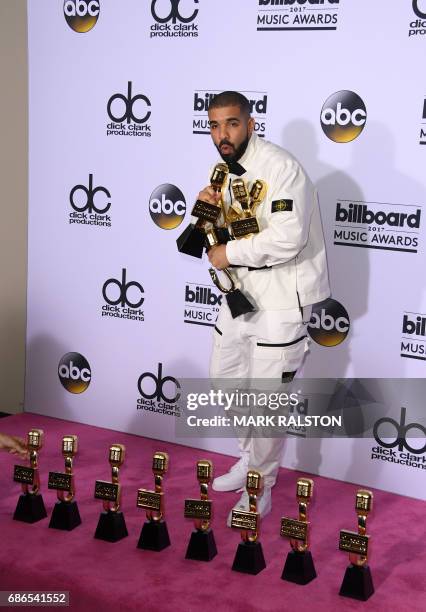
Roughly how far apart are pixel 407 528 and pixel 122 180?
7.52 ft

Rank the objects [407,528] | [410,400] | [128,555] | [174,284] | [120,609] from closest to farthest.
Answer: [120,609], [128,555], [407,528], [410,400], [174,284]

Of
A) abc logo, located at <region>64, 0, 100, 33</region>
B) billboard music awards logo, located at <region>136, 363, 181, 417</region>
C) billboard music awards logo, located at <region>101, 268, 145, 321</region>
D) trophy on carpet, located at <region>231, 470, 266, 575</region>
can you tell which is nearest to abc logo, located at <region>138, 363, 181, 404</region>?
billboard music awards logo, located at <region>136, 363, 181, 417</region>

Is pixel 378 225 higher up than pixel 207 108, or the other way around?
pixel 207 108

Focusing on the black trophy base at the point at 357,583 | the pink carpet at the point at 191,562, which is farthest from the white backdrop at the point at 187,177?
the black trophy base at the point at 357,583

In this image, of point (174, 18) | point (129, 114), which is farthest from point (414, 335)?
point (174, 18)

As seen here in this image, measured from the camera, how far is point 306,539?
3217mm

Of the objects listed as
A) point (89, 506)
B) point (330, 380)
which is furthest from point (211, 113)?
point (89, 506)

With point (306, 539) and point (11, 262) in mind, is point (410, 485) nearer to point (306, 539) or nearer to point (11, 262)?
point (306, 539)

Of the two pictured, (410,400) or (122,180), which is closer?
(410,400)

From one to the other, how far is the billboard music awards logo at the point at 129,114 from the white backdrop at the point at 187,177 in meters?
0.01

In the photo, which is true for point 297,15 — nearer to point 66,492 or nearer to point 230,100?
point 230,100

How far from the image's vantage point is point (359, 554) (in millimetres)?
3139

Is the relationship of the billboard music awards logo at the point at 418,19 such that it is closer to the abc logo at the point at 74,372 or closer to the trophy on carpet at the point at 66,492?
the trophy on carpet at the point at 66,492

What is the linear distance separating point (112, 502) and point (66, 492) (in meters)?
0.23
